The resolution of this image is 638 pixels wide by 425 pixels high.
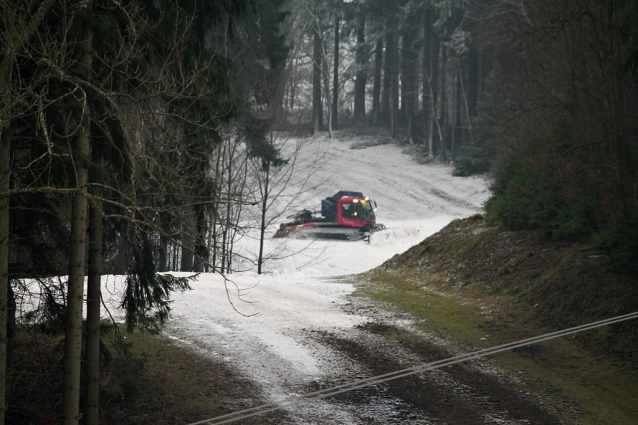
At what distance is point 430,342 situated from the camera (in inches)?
507

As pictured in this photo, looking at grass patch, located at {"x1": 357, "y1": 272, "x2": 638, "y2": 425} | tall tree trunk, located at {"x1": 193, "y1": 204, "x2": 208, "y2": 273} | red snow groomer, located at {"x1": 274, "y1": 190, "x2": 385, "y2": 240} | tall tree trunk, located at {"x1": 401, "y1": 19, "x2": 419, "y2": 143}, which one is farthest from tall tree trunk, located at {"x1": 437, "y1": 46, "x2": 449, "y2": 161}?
tall tree trunk, located at {"x1": 193, "y1": 204, "x2": 208, "y2": 273}

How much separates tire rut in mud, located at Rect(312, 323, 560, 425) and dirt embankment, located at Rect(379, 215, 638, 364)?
7.88 ft

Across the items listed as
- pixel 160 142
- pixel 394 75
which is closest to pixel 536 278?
pixel 160 142

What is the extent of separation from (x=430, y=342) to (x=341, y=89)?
6031 cm

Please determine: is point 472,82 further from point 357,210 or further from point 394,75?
point 357,210

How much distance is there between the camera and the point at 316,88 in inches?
2338

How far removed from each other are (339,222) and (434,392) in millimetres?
28009

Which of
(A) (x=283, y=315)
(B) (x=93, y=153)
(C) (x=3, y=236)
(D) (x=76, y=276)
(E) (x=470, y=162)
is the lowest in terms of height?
(A) (x=283, y=315)

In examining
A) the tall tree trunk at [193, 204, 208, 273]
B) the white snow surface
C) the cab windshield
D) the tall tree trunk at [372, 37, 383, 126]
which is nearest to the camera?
the tall tree trunk at [193, 204, 208, 273]

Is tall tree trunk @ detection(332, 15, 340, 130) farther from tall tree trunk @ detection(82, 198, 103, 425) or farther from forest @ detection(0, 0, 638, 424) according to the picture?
tall tree trunk @ detection(82, 198, 103, 425)

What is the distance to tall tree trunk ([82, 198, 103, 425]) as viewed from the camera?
8516mm

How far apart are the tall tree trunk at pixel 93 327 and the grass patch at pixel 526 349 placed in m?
5.58

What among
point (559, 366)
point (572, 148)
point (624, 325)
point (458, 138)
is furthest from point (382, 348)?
point (458, 138)

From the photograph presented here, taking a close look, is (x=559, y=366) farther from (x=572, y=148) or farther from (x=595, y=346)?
(x=572, y=148)
